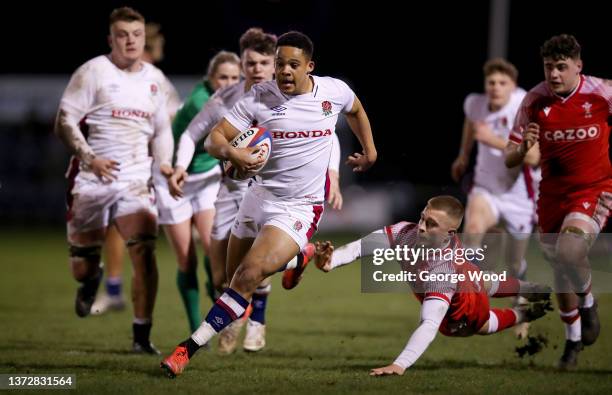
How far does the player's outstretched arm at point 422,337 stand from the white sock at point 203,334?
3.68ft

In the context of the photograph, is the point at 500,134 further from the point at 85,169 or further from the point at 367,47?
the point at 367,47

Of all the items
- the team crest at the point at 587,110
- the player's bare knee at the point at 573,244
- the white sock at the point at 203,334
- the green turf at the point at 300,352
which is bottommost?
the green turf at the point at 300,352

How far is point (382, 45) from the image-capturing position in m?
28.8

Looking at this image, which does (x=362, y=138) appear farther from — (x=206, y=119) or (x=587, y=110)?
(x=587, y=110)

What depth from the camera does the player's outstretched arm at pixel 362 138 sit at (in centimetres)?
721

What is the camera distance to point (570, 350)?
7.80m

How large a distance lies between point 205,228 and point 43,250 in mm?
9286

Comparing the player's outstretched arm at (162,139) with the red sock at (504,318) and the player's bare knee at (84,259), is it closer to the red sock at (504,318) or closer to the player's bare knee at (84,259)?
the player's bare knee at (84,259)

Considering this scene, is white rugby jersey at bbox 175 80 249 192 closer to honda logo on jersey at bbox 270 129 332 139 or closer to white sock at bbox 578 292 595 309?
honda logo on jersey at bbox 270 129 332 139

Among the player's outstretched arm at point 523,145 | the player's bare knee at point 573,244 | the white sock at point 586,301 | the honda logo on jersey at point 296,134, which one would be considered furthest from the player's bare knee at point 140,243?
the white sock at point 586,301

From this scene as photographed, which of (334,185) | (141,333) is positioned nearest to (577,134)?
(334,185)

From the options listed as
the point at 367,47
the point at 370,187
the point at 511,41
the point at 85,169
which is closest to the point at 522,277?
the point at 85,169

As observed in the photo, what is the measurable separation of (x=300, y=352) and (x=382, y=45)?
21.4 metres

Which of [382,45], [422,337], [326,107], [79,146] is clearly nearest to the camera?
[422,337]
